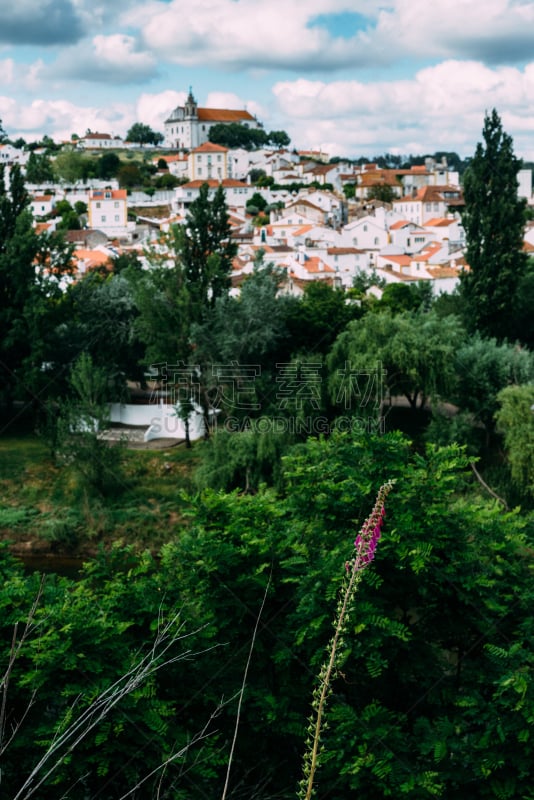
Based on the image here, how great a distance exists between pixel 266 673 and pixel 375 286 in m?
37.6

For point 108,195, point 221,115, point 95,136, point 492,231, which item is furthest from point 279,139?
point 492,231

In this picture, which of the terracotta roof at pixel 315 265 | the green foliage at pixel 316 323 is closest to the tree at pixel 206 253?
the green foliage at pixel 316 323

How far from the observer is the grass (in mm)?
20172

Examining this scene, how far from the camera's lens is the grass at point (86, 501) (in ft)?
Result: 66.2

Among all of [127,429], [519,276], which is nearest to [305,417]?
[127,429]

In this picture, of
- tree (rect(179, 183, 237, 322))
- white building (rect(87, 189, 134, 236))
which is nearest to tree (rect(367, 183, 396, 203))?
white building (rect(87, 189, 134, 236))

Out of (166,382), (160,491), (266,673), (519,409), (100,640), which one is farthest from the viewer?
(166,382)

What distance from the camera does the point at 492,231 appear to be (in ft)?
85.9

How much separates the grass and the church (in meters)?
109

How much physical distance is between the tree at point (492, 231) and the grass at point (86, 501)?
10362mm

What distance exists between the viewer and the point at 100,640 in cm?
808

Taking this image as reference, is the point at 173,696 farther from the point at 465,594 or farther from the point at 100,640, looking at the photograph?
the point at 465,594

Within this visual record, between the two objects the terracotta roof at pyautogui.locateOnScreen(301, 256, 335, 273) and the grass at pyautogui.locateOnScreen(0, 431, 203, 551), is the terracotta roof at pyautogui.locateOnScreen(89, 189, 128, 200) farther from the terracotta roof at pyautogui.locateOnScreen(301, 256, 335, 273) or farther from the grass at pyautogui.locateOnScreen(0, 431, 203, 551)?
the grass at pyautogui.locateOnScreen(0, 431, 203, 551)

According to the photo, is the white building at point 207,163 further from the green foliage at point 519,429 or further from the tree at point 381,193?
the green foliage at point 519,429
